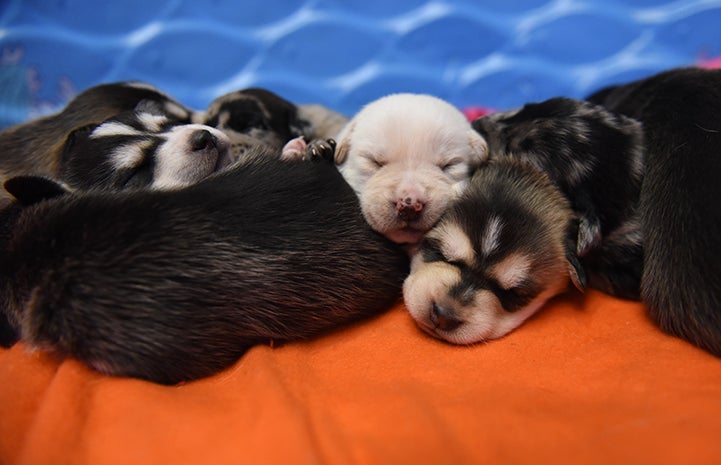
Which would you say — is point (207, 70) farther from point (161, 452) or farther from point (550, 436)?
point (550, 436)

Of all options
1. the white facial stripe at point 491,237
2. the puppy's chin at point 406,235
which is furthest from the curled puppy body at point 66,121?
the white facial stripe at point 491,237

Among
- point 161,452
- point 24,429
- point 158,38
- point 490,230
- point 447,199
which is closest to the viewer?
point 161,452

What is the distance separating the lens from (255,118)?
293 cm

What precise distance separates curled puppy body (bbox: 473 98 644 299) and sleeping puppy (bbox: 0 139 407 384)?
2.81 ft

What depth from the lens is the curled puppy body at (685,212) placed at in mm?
1806

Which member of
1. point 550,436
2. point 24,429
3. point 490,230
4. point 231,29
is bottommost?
point 550,436

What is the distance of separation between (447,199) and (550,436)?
95 centimetres

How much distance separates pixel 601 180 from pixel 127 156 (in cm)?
185

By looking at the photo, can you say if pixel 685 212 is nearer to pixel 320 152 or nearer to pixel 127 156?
pixel 320 152

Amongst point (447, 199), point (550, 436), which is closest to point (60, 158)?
point (447, 199)

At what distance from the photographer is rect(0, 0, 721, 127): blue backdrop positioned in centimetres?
381

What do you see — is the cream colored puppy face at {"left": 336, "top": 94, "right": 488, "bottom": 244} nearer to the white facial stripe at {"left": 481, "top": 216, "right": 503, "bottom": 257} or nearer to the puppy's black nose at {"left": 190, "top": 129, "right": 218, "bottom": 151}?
the white facial stripe at {"left": 481, "top": 216, "right": 503, "bottom": 257}

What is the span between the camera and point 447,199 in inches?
84.3

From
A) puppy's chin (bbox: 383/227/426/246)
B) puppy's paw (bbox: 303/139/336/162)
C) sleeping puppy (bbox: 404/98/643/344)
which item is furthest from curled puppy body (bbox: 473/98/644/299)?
puppy's paw (bbox: 303/139/336/162)
